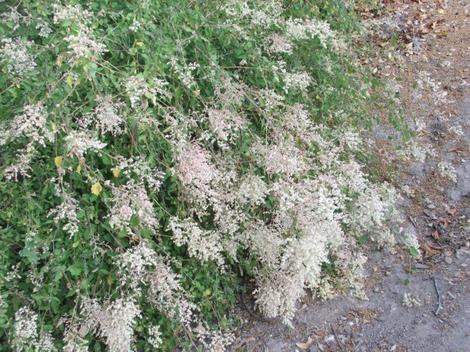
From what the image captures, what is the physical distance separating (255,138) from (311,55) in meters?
0.77

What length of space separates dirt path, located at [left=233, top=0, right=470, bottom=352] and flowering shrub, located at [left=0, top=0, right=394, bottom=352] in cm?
17

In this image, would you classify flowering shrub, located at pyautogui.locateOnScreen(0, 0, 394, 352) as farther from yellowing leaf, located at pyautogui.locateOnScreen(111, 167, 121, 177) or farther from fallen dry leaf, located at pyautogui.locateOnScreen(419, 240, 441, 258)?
fallen dry leaf, located at pyautogui.locateOnScreen(419, 240, 441, 258)

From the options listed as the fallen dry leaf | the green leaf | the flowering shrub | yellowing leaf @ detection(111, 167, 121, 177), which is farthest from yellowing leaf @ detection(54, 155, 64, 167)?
the fallen dry leaf

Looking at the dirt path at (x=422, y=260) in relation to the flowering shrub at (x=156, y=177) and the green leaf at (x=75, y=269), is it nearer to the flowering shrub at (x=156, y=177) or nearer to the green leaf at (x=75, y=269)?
the flowering shrub at (x=156, y=177)

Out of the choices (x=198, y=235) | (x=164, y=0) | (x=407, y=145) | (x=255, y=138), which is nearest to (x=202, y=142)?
(x=255, y=138)

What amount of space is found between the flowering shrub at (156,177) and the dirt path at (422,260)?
6.7 inches

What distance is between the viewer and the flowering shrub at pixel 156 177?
2.33 m

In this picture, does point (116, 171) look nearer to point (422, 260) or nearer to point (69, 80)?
point (69, 80)

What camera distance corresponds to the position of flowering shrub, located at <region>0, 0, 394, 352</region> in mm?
2326

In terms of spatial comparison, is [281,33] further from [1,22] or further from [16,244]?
[16,244]

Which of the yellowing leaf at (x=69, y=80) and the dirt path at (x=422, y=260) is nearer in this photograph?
A: the yellowing leaf at (x=69, y=80)

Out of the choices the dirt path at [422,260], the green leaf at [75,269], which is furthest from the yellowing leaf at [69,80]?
the dirt path at [422,260]

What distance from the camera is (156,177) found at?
262 cm

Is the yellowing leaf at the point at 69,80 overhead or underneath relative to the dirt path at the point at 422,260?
overhead
